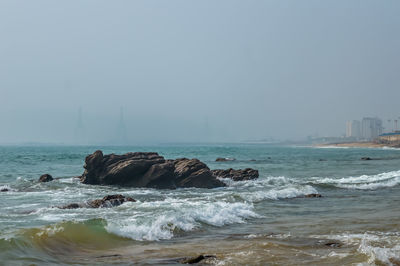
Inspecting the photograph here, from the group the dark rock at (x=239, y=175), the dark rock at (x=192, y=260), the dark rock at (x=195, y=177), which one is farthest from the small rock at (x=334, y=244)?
the dark rock at (x=239, y=175)

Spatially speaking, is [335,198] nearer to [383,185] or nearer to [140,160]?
[383,185]

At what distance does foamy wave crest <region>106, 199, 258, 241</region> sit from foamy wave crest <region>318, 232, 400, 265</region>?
5312 mm

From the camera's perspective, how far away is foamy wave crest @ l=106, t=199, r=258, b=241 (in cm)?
1561

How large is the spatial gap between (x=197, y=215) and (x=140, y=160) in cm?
1775

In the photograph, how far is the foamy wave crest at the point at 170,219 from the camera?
15.6 meters

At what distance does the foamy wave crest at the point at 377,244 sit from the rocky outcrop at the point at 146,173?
20181mm

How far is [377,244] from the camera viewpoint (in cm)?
1285

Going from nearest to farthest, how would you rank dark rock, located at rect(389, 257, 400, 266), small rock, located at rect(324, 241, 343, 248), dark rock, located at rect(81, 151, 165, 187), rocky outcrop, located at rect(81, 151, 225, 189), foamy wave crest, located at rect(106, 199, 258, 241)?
dark rock, located at rect(389, 257, 400, 266), small rock, located at rect(324, 241, 343, 248), foamy wave crest, located at rect(106, 199, 258, 241), rocky outcrop, located at rect(81, 151, 225, 189), dark rock, located at rect(81, 151, 165, 187)

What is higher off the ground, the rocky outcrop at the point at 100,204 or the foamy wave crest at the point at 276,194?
the rocky outcrop at the point at 100,204

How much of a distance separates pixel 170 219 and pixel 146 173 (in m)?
18.0

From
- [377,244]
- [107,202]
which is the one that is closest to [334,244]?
[377,244]

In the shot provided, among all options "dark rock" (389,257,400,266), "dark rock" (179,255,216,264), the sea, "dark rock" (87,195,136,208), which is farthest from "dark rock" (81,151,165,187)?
"dark rock" (389,257,400,266)

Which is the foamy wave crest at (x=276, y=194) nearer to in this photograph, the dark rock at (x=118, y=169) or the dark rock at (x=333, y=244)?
the dark rock at (x=118, y=169)

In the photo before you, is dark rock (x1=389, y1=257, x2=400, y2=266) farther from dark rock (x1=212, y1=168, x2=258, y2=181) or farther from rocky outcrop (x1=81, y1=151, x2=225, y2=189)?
dark rock (x1=212, y1=168, x2=258, y2=181)
